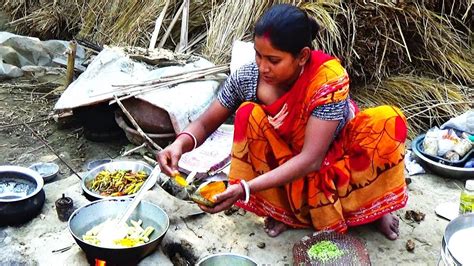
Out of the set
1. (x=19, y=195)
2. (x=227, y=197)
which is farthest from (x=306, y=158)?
(x=19, y=195)

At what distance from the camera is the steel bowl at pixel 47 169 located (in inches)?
143

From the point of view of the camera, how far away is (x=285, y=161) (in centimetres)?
268

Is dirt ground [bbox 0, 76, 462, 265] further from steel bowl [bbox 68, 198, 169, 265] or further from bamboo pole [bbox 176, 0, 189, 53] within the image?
bamboo pole [bbox 176, 0, 189, 53]

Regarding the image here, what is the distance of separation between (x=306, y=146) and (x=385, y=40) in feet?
7.09

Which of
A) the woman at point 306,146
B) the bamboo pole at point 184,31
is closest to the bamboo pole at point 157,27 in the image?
the bamboo pole at point 184,31

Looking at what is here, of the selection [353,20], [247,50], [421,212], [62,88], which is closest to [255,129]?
[421,212]

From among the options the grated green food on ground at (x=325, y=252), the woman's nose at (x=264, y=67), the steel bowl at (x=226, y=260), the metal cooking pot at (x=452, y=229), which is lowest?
the grated green food on ground at (x=325, y=252)

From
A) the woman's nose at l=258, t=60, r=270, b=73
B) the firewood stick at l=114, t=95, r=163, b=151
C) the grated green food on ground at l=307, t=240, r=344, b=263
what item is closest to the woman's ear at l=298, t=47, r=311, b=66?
the woman's nose at l=258, t=60, r=270, b=73

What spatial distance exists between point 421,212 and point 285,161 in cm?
93

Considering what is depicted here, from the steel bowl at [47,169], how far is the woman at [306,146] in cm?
135

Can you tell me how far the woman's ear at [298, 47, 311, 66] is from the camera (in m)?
2.40

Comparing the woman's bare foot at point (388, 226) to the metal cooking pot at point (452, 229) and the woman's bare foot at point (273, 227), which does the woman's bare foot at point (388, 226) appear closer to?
the woman's bare foot at point (273, 227)

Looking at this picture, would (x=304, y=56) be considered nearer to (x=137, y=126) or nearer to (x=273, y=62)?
(x=273, y=62)

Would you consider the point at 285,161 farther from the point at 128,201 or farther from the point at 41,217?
the point at 41,217
